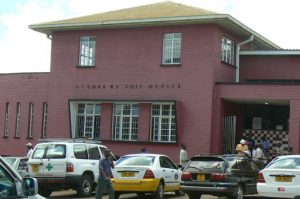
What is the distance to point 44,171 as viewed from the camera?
17203 millimetres

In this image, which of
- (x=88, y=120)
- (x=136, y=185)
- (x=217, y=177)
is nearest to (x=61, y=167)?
(x=136, y=185)

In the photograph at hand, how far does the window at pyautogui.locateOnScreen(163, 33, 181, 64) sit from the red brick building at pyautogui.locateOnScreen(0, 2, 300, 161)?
47 mm

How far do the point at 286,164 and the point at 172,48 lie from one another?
1361 cm

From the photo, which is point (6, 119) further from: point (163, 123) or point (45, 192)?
point (45, 192)

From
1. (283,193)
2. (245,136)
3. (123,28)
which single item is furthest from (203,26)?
(283,193)

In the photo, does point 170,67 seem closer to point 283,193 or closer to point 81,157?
point 81,157

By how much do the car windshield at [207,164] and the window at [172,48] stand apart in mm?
11215

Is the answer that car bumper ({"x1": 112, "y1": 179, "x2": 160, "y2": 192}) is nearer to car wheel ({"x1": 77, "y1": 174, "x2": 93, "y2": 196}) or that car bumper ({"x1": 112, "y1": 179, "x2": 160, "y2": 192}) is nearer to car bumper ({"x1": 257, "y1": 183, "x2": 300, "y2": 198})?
car wheel ({"x1": 77, "y1": 174, "x2": 93, "y2": 196})

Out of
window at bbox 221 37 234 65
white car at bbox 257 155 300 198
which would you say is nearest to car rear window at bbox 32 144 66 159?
white car at bbox 257 155 300 198

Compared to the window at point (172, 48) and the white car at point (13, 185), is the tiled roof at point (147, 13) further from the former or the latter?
the white car at point (13, 185)

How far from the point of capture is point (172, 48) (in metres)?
27.3

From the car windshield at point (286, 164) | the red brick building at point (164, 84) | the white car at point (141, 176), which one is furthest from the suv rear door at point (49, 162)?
the red brick building at point (164, 84)

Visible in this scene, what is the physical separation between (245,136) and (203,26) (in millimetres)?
6116

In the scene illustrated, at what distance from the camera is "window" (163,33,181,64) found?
27188mm
